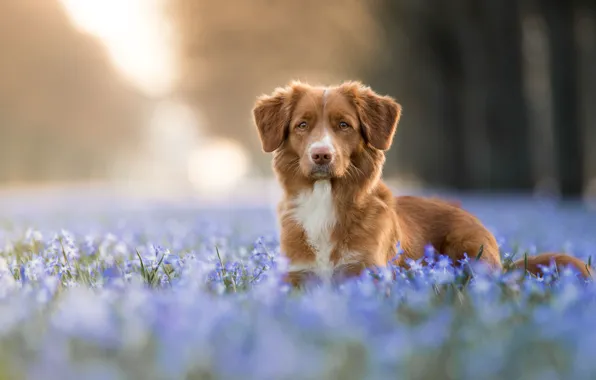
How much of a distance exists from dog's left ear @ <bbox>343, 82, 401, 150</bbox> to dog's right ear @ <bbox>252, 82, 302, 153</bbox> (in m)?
0.45

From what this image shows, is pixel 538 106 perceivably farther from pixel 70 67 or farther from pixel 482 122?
pixel 70 67

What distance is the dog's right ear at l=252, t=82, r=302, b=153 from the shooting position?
226 inches

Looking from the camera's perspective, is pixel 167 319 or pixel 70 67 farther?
pixel 70 67

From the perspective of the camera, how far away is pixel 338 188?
545 centimetres

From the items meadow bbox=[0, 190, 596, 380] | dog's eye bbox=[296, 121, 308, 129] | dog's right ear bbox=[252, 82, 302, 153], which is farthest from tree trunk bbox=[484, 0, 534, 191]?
meadow bbox=[0, 190, 596, 380]

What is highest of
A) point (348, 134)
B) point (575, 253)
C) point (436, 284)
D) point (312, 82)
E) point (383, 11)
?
point (383, 11)

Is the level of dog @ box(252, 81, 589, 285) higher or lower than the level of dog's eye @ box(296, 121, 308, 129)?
lower

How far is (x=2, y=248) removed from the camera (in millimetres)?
7133

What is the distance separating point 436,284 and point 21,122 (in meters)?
46.7

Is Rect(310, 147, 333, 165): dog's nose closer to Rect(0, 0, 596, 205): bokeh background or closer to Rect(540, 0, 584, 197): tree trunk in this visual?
Rect(0, 0, 596, 205): bokeh background

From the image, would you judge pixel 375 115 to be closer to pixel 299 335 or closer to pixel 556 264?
pixel 556 264

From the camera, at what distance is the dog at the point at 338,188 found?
207 inches

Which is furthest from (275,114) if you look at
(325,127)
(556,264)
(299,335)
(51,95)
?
(51,95)

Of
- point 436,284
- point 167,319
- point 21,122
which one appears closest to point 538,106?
point 436,284
